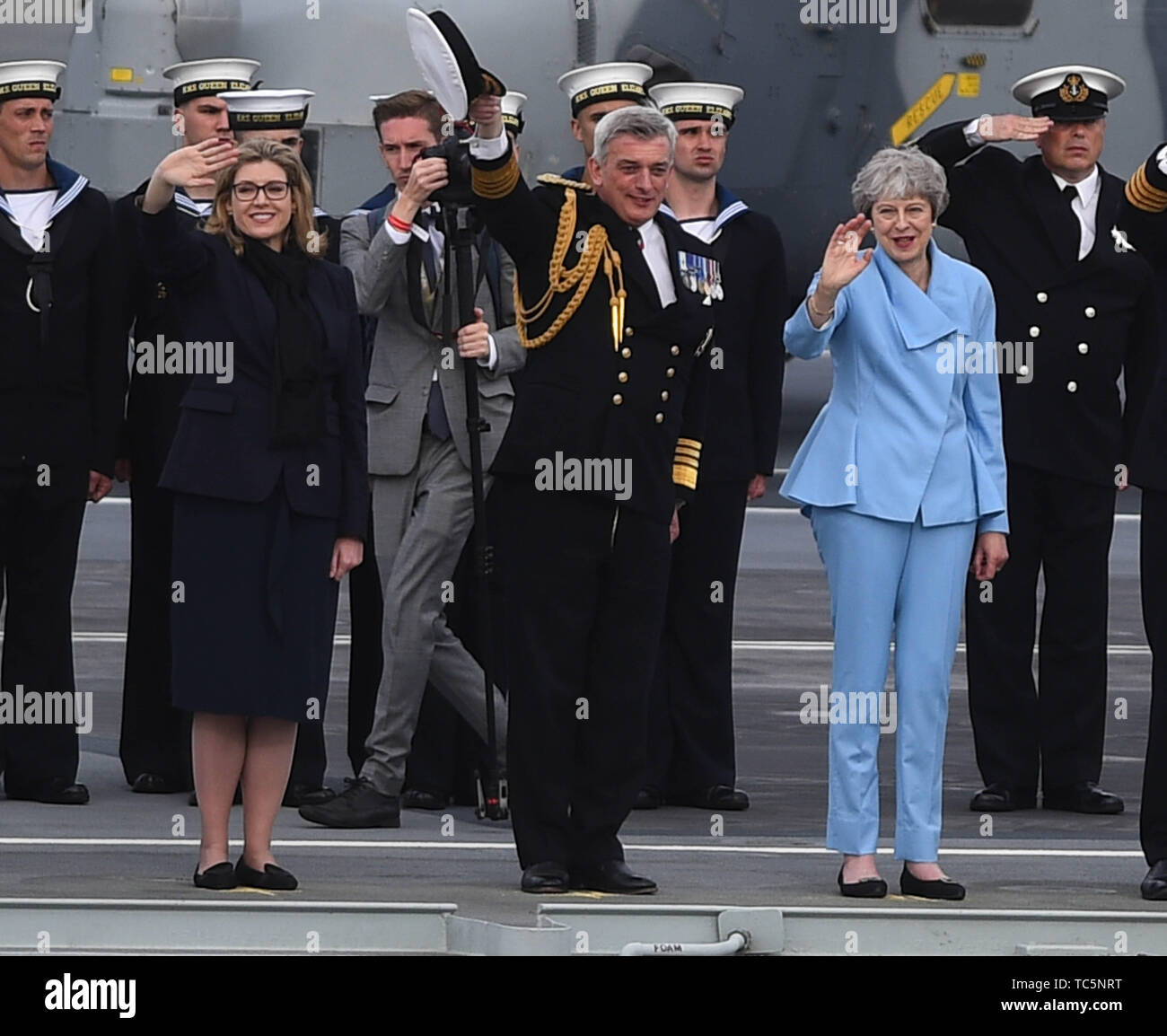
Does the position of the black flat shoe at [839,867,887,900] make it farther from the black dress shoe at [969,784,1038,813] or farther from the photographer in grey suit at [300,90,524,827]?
the black dress shoe at [969,784,1038,813]

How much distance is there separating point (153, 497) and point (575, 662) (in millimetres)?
2070

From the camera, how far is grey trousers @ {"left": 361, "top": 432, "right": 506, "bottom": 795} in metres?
7.47

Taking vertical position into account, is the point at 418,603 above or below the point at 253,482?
below

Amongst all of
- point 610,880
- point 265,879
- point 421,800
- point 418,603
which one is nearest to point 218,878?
point 265,879

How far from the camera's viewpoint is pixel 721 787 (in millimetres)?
8055

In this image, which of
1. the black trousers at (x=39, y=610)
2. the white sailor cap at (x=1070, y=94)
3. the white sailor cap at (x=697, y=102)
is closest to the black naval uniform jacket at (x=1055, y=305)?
the white sailor cap at (x=1070, y=94)

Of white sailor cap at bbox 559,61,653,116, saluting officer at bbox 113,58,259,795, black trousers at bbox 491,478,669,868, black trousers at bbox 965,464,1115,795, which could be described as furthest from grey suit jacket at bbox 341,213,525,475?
black trousers at bbox 965,464,1115,795

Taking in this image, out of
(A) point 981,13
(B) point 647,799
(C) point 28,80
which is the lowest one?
(B) point 647,799

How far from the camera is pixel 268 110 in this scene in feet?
25.4

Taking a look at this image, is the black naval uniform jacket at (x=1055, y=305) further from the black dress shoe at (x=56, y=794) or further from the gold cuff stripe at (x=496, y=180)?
the black dress shoe at (x=56, y=794)

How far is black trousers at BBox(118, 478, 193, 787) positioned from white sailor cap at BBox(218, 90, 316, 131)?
1.11 m

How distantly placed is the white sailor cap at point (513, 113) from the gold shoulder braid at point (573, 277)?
1337 mm

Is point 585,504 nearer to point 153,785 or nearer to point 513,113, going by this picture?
point 513,113

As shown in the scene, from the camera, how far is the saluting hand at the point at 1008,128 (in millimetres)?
7465
